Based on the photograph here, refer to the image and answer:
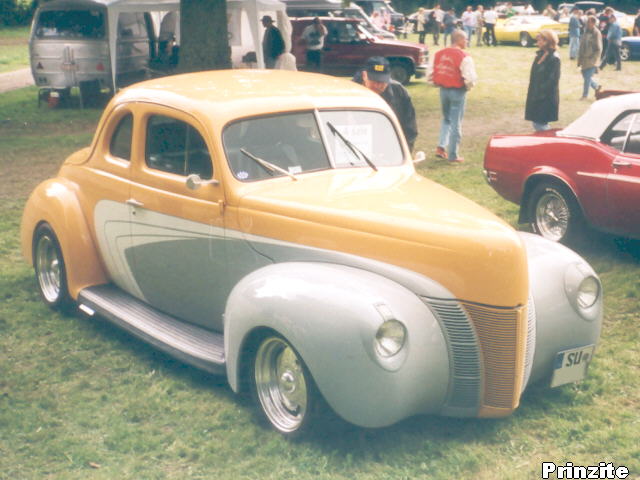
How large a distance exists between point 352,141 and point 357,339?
192 centimetres

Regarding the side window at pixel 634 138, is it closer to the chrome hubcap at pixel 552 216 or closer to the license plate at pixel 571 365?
the chrome hubcap at pixel 552 216

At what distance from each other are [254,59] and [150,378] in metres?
14.9

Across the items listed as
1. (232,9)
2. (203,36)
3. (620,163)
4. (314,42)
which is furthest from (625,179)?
(314,42)

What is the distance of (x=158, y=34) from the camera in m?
22.0

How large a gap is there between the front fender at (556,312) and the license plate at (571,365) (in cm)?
3

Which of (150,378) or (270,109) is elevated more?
(270,109)

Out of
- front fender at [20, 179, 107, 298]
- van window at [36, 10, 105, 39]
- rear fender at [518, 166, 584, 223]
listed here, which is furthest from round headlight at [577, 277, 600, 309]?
van window at [36, 10, 105, 39]

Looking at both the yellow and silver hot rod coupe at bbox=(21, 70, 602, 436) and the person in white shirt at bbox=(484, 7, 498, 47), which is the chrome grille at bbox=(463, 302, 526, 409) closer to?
the yellow and silver hot rod coupe at bbox=(21, 70, 602, 436)

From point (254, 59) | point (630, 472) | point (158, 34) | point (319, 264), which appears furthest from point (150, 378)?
point (158, 34)

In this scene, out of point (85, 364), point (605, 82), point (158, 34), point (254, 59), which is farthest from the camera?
point (605, 82)

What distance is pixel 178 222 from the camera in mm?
5570

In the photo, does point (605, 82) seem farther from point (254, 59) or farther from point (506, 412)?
point (506, 412)

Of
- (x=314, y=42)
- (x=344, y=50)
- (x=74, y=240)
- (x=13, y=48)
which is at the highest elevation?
(x=314, y=42)

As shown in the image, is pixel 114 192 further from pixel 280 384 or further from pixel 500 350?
pixel 500 350
